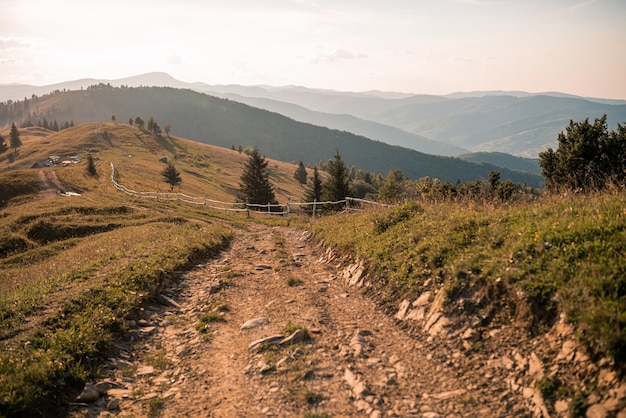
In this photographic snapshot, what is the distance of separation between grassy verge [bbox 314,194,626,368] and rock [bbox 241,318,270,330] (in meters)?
3.58

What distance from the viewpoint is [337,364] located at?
755 centimetres

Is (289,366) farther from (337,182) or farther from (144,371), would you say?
(337,182)

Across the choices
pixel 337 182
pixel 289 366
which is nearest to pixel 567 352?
pixel 289 366

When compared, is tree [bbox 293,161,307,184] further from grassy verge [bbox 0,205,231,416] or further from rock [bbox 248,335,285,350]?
rock [bbox 248,335,285,350]

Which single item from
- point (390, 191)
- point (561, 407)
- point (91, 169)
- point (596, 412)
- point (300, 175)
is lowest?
point (561, 407)

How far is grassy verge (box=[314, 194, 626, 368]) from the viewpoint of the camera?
5762 mm

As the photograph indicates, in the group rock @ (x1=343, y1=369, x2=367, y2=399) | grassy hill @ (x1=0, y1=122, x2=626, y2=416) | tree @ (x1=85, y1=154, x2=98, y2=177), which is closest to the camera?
grassy hill @ (x1=0, y1=122, x2=626, y2=416)

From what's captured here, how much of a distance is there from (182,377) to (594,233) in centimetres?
871

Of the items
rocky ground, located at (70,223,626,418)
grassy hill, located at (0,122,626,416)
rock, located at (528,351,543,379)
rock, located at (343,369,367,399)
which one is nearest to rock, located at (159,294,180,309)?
rocky ground, located at (70,223,626,418)

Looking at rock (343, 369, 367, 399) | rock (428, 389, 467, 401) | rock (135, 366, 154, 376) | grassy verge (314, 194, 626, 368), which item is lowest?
rock (135, 366, 154, 376)

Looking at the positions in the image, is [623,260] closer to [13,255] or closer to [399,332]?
[399,332]

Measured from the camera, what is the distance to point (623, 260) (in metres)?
6.12

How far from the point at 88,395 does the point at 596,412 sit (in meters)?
8.35

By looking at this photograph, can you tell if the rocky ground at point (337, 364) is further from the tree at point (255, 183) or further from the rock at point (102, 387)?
the tree at point (255, 183)
